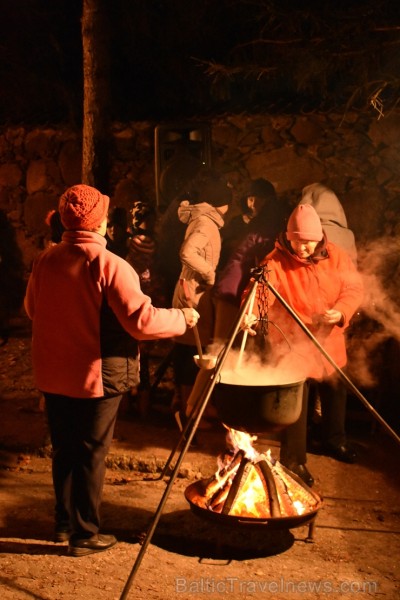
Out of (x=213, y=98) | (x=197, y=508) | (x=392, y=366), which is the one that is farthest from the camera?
(x=213, y=98)

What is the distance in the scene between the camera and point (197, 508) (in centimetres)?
457

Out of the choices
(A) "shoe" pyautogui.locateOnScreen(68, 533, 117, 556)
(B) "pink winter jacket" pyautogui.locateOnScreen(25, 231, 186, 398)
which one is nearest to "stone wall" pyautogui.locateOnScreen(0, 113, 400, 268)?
(B) "pink winter jacket" pyautogui.locateOnScreen(25, 231, 186, 398)

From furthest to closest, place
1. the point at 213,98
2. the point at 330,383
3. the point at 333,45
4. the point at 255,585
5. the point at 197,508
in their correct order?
the point at 213,98 < the point at 333,45 < the point at 330,383 < the point at 197,508 < the point at 255,585

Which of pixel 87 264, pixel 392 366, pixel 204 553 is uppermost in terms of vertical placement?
pixel 87 264

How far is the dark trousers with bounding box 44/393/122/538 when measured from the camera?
4348 millimetres

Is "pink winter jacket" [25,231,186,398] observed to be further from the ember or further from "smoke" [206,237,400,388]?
"smoke" [206,237,400,388]

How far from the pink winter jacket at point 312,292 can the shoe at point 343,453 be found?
0.93 meters

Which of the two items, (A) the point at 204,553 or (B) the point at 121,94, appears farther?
(B) the point at 121,94

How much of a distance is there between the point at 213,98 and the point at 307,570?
7383 mm

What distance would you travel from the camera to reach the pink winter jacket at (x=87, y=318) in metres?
4.18

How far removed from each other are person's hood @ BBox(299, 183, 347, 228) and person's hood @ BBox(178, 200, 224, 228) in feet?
4.79

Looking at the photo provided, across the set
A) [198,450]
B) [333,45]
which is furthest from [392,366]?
[333,45]

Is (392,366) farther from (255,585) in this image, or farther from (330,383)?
(255,585)

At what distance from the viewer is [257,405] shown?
4391 millimetres
